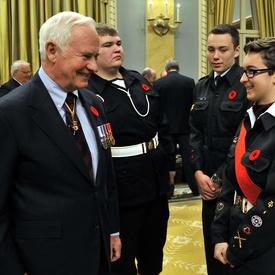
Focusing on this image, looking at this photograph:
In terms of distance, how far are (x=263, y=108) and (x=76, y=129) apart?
2.51ft

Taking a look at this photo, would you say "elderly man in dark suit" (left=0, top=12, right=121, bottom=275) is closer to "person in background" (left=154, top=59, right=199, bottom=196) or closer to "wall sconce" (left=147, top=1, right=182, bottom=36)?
"person in background" (left=154, top=59, right=199, bottom=196)

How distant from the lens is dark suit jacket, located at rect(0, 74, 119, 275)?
4.37 ft

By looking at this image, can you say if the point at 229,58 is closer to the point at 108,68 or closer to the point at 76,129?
the point at 108,68

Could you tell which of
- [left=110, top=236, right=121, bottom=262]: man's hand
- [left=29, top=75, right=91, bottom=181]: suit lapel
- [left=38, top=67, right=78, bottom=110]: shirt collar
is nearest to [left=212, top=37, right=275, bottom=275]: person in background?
[left=110, top=236, right=121, bottom=262]: man's hand

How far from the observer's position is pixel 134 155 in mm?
2234

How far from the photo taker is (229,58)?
7.72 ft

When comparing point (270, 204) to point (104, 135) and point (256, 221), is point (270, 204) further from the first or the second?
point (104, 135)

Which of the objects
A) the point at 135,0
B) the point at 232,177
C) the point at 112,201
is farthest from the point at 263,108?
the point at 135,0

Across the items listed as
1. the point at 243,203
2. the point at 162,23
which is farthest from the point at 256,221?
the point at 162,23

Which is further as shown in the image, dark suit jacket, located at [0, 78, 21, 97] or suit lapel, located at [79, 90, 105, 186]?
dark suit jacket, located at [0, 78, 21, 97]

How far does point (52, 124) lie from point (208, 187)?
121 cm

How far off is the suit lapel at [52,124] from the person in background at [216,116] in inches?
43.2

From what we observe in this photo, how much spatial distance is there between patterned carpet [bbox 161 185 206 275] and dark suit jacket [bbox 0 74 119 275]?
1.70m

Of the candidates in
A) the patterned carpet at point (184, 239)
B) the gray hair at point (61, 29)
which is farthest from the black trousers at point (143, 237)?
the gray hair at point (61, 29)
